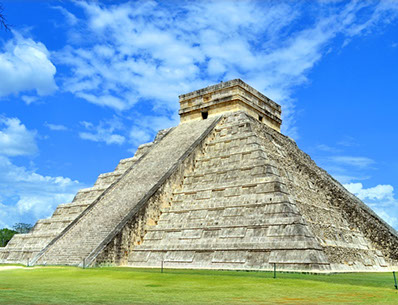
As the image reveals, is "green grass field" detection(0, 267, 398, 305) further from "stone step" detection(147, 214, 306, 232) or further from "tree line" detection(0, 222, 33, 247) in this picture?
"tree line" detection(0, 222, 33, 247)

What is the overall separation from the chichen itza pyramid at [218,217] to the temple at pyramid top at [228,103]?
0.21 m

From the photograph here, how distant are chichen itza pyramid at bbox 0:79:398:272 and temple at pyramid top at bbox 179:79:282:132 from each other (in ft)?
0.68

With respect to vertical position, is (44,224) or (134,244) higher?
(44,224)

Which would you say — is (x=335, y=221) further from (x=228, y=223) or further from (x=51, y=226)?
(x=51, y=226)

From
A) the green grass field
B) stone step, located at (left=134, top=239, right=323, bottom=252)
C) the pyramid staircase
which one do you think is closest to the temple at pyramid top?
the pyramid staircase

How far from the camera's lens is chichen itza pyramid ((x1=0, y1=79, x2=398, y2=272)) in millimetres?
13039

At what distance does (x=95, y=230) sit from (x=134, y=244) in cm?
179

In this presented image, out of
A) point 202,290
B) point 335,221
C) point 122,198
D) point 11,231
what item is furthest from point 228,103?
point 11,231

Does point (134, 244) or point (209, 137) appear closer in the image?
point (134, 244)

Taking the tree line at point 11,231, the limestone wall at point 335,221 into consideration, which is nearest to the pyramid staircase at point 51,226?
the limestone wall at point 335,221

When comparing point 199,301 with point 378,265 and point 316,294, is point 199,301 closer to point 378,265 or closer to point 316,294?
point 316,294

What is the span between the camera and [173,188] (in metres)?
16.9

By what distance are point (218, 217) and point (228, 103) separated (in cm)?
876

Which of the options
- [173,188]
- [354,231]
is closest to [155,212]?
[173,188]
